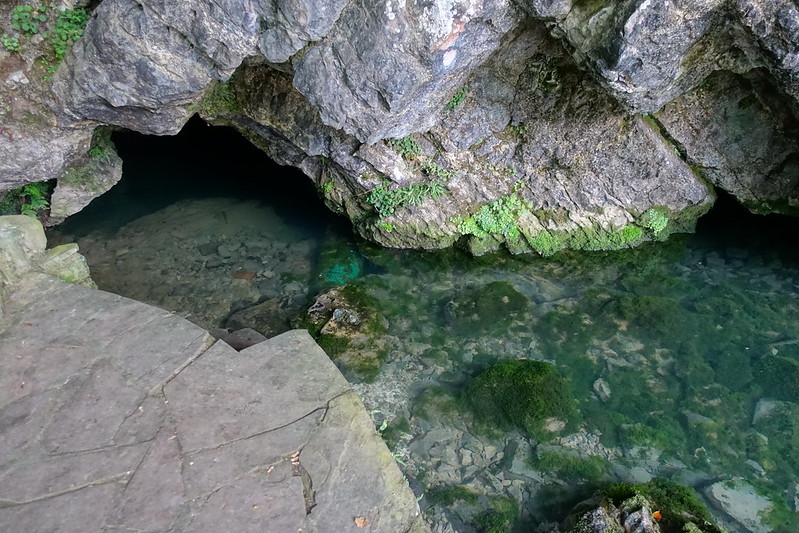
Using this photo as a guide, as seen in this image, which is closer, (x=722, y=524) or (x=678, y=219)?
(x=722, y=524)

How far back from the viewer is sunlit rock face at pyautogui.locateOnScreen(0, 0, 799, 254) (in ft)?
16.6

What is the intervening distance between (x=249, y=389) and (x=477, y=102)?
16.0 feet

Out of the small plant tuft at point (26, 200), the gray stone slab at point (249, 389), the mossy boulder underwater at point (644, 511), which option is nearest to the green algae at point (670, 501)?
the mossy boulder underwater at point (644, 511)

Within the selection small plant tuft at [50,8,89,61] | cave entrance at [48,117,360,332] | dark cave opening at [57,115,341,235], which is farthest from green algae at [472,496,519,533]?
small plant tuft at [50,8,89,61]

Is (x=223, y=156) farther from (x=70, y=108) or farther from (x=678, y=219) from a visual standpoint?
A: (x=678, y=219)

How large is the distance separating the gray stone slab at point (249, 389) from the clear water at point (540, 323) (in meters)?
1.81

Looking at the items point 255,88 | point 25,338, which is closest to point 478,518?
point 25,338

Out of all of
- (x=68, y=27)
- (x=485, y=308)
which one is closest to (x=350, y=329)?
(x=485, y=308)

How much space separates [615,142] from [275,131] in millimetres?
4872

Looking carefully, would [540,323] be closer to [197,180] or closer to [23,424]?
[23,424]

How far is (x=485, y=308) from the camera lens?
7.44 meters

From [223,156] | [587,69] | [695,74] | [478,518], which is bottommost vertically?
[223,156]

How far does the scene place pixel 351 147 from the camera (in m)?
7.25

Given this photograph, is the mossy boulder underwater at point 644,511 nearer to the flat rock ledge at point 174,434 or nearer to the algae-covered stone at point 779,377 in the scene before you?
the flat rock ledge at point 174,434
